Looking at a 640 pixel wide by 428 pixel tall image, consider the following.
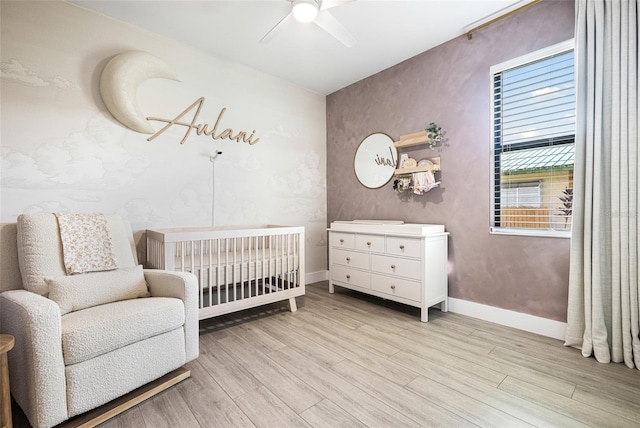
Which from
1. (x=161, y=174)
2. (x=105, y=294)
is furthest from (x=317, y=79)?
(x=105, y=294)

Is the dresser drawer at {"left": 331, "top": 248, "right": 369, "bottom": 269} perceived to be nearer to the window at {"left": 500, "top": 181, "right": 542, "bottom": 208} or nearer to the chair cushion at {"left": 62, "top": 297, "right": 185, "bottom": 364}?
the window at {"left": 500, "top": 181, "right": 542, "bottom": 208}

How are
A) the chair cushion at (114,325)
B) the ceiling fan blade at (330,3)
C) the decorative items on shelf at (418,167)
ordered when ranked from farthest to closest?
the decorative items on shelf at (418,167), the ceiling fan blade at (330,3), the chair cushion at (114,325)

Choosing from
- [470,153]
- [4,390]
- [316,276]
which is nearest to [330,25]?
[470,153]

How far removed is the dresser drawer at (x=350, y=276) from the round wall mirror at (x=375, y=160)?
1.02 meters

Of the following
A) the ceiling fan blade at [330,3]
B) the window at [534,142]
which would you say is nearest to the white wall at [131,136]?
the ceiling fan blade at [330,3]

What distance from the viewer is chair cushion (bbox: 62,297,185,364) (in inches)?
48.6

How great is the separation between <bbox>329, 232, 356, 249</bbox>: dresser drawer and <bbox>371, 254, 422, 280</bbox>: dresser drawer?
0.30 metres

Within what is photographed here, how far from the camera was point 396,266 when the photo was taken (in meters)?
2.62

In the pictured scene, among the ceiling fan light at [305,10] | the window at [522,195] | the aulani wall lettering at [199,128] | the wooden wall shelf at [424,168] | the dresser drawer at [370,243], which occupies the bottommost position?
the dresser drawer at [370,243]

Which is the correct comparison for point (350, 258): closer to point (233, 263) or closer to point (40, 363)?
point (233, 263)

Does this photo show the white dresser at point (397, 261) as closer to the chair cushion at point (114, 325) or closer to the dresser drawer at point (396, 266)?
the dresser drawer at point (396, 266)

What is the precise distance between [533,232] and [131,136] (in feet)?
11.0

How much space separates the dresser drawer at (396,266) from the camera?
248 centimetres

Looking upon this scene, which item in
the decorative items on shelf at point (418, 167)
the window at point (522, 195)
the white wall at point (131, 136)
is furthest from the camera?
the decorative items on shelf at point (418, 167)
